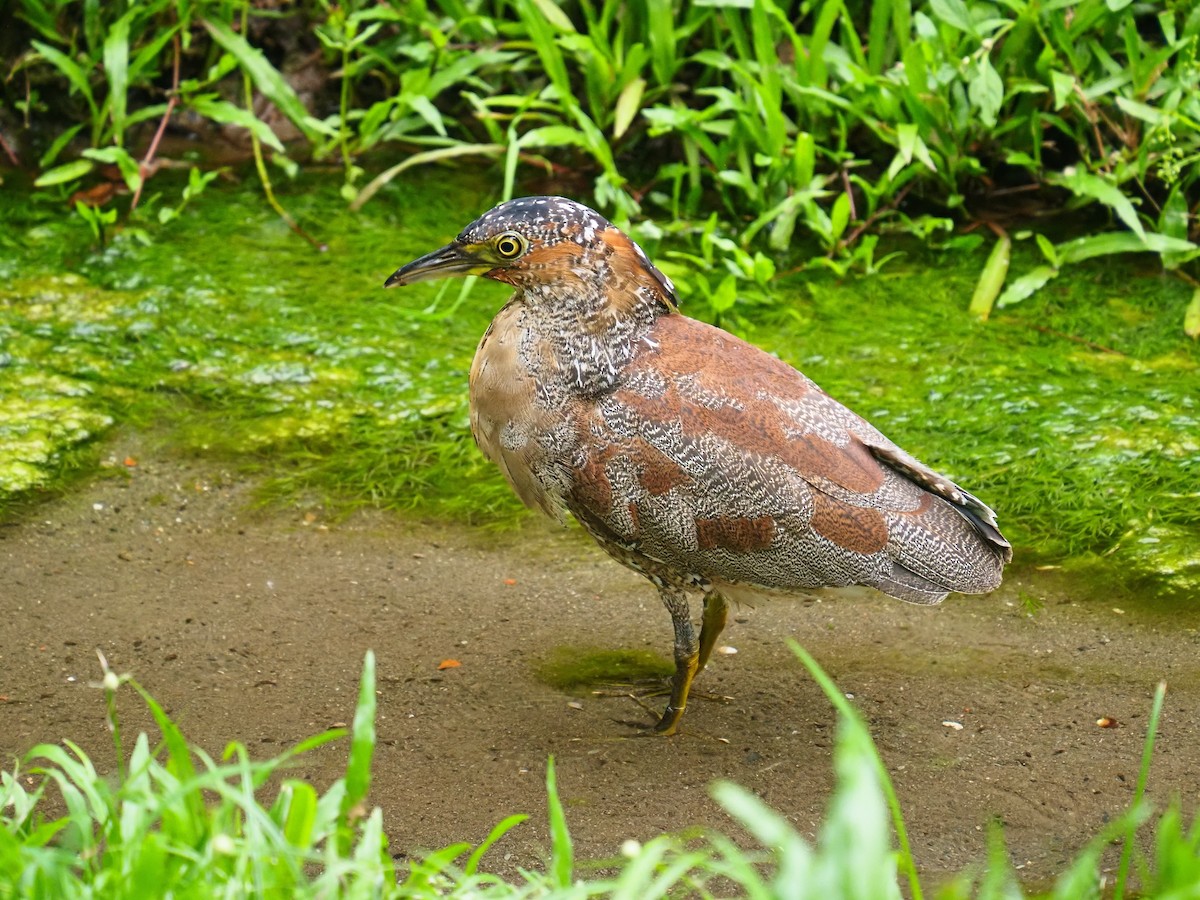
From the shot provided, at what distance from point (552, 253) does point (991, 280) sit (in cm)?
274

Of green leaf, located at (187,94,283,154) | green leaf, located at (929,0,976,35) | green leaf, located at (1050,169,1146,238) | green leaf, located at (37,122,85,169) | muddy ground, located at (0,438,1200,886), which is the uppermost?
green leaf, located at (929,0,976,35)

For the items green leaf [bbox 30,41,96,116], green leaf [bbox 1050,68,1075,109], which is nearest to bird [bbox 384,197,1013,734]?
green leaf [bbox 1050,68,1075,109]

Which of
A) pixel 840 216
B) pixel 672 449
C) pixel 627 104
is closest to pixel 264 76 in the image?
pixel 627 104

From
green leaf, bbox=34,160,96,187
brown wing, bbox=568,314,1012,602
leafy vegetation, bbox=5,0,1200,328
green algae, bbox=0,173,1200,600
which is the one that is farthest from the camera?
green leaf, bbox=34,160,96,187

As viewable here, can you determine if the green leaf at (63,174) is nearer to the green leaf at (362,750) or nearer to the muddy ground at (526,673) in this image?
the muddy ground at (526,673)

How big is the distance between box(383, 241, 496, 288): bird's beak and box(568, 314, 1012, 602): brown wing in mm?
517

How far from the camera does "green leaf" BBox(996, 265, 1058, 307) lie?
19.0 ft

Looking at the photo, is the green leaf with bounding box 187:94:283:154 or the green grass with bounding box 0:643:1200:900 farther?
the green leaf with bounding box 187:94:283:154

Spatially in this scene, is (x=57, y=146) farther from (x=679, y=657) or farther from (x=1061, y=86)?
(x=1061, y=86)

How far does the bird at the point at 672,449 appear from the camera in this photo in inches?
147

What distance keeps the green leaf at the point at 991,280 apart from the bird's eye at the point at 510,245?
266 cm

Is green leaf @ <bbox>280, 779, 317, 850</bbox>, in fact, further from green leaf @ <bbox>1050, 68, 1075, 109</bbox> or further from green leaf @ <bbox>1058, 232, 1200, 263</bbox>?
green leaf @ <bbox>1050, 68, 1075, 109</bbox>

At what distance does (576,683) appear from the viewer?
4.21 metres

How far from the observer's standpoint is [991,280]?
588 centimetres
